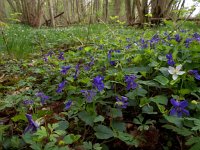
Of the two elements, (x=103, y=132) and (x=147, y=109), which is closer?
(x=103, y=132)

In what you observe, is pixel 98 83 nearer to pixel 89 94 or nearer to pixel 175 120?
pixel 89 94

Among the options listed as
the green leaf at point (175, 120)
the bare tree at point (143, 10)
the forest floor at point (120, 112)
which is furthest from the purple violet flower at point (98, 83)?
the bare tree at point (143, 10)

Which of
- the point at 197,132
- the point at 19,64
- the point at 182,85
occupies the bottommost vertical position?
the point at 19,64

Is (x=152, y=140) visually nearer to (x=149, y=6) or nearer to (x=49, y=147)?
(x=49, y=147)

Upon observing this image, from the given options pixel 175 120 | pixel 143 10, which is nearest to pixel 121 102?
pixel 175 120

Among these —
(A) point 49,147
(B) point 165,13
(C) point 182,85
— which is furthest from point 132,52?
(B) point 165,13

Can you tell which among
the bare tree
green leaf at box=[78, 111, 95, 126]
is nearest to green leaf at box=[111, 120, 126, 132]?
green leaf at box=[78, 111, 95, 126]

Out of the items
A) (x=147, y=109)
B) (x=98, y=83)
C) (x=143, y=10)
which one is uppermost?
(x=98, y=83)

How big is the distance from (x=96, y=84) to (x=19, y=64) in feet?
7.92

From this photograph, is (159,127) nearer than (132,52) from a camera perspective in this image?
Yes

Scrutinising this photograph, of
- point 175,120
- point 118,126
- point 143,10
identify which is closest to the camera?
point 175,120

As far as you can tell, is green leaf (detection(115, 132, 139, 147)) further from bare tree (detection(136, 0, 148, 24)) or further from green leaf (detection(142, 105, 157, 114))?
bare tree (detection(136, 0, 148, 24))

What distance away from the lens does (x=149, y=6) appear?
11.7 meters

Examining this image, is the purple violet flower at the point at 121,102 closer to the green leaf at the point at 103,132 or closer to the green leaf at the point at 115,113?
the green leaf at the point at 115,113
